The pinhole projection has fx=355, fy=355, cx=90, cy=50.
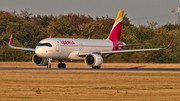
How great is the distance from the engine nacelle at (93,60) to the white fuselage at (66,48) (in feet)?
6.93

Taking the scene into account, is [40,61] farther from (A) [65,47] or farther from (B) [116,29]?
(B) [116,29]

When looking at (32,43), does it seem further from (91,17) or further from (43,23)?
(91,17)

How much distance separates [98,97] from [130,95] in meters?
1.92

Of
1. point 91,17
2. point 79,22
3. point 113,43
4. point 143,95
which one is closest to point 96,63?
point 113,43

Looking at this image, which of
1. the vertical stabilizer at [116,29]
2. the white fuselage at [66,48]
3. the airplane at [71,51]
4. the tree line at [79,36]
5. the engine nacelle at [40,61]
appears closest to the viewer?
the white fuselage at [66,48]

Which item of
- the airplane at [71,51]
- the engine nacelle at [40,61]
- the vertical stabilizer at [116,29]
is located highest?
the vertical stabilizer at [116,29]

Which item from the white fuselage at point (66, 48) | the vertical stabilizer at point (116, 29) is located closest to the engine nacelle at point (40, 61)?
the white fuselage at point (66, 48)

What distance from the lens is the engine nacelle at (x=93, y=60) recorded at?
44906 mm

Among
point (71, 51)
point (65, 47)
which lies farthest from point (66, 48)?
point (71, 51)

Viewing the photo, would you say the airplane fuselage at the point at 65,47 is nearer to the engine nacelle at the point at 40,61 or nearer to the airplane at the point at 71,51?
the airplane at the point at 71,51

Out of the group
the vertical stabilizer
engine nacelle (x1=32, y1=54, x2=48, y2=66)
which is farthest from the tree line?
engine nacelle (x1=32, y1=54, x2=48, y2=66)

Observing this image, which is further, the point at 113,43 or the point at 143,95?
the point at 113,43

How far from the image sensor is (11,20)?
10631cm

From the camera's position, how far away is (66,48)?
46906 mm
